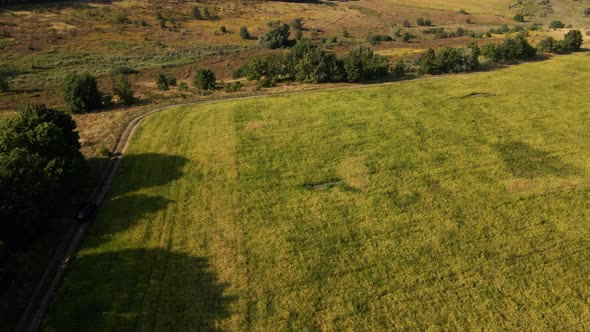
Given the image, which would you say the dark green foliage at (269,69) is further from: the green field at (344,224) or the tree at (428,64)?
the tree at (428,64)

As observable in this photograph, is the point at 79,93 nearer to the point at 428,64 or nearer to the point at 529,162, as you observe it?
the point at 428,64

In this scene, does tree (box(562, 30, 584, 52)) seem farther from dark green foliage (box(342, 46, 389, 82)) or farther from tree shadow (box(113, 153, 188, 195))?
tree shadow (box(113, 153, 188, 195))

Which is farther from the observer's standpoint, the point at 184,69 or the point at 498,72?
the point at 184,69

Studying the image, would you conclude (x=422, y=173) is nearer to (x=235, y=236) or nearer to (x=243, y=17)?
(x=235, y=236)

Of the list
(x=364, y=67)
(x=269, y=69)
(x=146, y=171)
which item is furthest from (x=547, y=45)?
(x=146, y=171)

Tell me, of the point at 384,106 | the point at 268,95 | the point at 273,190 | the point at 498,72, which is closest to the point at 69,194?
the point at 273,190

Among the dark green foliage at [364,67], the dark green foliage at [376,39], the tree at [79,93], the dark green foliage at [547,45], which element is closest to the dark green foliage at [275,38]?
the dark green foliage at [376,39]
